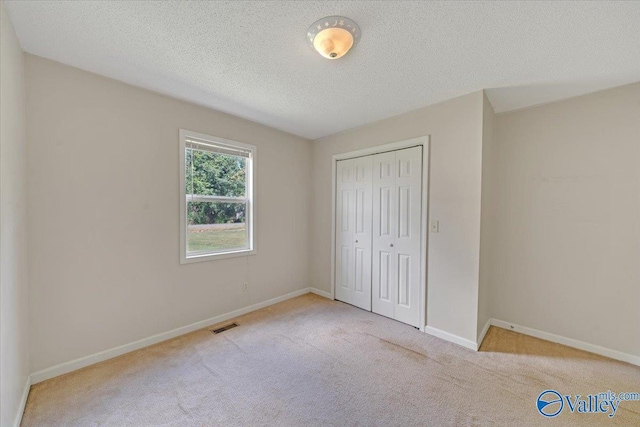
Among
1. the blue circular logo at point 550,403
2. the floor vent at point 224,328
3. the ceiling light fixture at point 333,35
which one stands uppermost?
the ceiling light fixture at point 333,35

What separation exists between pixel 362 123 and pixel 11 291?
11.3 feet

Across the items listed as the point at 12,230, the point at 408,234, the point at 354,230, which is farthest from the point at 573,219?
the point at 12,230

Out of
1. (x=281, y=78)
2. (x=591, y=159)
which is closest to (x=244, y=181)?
(x=281, y=78)

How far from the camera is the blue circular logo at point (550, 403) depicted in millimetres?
1730

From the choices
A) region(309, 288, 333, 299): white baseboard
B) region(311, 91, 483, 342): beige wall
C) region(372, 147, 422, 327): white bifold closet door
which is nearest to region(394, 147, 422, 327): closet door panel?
region(372, 147, 422, 327): white bifold closet door

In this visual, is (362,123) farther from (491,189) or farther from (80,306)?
(80,306)

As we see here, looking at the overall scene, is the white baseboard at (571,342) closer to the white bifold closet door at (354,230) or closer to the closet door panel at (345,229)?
the white bifold closet door at (354,230)

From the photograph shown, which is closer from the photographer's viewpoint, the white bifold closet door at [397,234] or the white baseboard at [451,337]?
the white baseboard at [451,337]

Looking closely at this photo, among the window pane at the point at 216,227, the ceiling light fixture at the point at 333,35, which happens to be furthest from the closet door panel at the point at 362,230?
the ceiling light fixture at the point at 333,35

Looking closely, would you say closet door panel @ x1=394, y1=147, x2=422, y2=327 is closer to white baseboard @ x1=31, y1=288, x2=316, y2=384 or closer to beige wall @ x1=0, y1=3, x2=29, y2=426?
white baseboard @ x1=31, y1=288, x2=316, y2=384

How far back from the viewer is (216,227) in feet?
10.2

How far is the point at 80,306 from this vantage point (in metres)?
2.16

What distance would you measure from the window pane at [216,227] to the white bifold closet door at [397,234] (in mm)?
1751

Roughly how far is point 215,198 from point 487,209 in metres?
3.05
